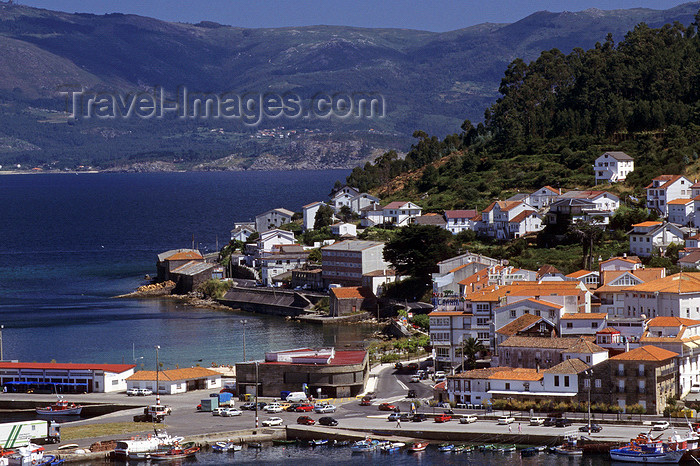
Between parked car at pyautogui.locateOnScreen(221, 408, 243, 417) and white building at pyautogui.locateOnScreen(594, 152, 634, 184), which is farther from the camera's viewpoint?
white building at pyautogui.locateOnScreen(594, 152, 634, 184)

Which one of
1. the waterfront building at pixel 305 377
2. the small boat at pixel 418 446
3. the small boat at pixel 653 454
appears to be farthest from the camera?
the waterfront building at pixel 305 377

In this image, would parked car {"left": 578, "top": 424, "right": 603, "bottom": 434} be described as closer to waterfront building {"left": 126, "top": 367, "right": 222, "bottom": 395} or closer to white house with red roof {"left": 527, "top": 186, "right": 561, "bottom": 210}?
waterfront building {"left": 126, "top": 367, "right": 222, "bottom": 395}

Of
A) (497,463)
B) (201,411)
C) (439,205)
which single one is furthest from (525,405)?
(439,205)

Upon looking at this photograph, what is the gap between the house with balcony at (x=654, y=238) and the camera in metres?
69.6

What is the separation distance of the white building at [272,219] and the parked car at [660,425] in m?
70.2

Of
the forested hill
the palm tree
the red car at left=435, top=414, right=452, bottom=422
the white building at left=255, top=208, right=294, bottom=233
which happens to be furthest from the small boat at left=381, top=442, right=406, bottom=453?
the white building at left=255, top=208, right=294, bottom=233

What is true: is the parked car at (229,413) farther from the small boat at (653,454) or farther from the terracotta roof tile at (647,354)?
the small boat at (653,454)

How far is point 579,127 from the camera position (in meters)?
99.7

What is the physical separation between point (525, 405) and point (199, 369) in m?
16.1

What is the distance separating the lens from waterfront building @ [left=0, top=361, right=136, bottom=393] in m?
52.8

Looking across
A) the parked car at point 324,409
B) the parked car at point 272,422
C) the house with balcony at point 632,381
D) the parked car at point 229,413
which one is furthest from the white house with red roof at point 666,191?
the parked car at point 272,422

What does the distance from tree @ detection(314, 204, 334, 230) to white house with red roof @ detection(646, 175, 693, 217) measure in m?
32.4

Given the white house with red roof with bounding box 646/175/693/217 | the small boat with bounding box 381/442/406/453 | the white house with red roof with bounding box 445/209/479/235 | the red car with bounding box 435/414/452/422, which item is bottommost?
the small boat with bounding box 381/442/406/453

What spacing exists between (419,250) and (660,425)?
119ft
